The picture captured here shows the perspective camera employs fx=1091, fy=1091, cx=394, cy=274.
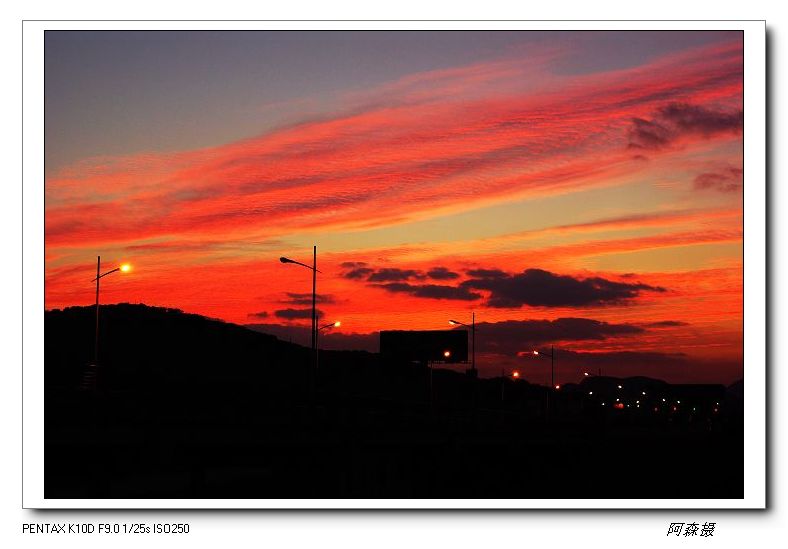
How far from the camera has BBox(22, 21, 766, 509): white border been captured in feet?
85.9

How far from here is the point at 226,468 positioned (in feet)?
176

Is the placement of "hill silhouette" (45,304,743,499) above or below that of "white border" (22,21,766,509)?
below

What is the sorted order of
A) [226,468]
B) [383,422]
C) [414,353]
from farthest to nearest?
[414,353], [383,422], [226,468]

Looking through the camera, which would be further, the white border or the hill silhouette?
the hill silhouette
